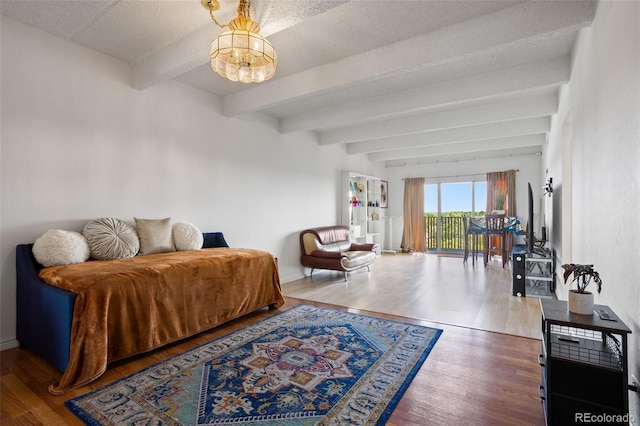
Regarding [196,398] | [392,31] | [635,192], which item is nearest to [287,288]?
[196,398]

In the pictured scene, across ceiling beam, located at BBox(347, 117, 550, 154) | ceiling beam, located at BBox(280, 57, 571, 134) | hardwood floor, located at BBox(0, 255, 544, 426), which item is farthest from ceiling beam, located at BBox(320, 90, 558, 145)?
hardwood floor, located at BBox(0, 255, 544, 426)

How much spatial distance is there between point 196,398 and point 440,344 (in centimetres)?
192

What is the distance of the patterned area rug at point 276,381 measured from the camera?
1.73 metres

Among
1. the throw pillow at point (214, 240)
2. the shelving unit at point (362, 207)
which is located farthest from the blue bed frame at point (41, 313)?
the shelving unit at point (362, 207)

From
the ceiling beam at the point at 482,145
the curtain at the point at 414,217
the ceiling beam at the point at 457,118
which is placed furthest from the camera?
the curtain at the point at 414,217

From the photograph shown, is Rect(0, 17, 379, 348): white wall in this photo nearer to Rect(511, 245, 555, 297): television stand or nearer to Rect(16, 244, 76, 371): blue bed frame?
Rect(16, 244, 76, 371): blue bed frame

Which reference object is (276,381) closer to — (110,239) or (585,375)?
(585,375)

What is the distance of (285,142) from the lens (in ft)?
18.0

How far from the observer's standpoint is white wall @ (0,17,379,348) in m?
2.63

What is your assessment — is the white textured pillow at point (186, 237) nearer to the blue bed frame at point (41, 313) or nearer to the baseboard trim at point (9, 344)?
the blue bed frame at point (41, 313)

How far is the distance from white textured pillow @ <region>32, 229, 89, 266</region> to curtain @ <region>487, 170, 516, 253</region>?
8.10 metres

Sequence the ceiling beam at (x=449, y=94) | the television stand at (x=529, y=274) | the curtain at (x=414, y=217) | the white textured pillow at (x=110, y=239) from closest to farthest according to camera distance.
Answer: the white textured pillow at (x=110, y=239) → the ceiling beam at (x=449, y=94) → the television stand at (x=529, y=274) → the curtain at (x=414, y=217)

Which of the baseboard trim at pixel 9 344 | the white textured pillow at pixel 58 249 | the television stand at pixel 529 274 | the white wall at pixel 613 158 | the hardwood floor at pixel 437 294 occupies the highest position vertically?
the white wall at pixel 613 158

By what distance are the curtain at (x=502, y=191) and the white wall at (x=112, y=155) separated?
5.48m
